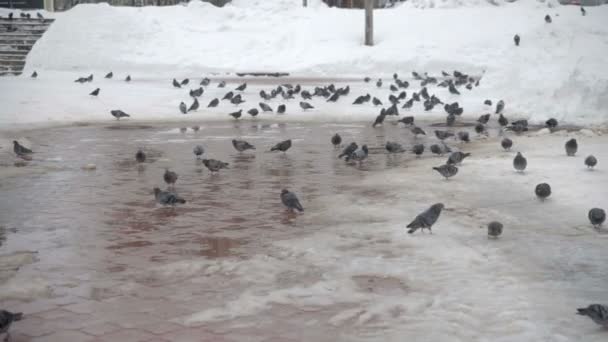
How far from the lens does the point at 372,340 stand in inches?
181

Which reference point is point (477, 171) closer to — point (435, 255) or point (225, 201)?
point (225, 201)

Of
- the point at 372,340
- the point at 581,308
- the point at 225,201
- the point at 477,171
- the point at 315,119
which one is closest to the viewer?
the point at 372,340

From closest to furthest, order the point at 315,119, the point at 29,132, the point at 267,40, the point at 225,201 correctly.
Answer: the point at 225,201 → the point at 29,132 → the point at 315,119 → the point at 267,40

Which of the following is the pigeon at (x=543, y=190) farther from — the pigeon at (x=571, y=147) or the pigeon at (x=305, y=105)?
the pigeon at (x=305, y=105)

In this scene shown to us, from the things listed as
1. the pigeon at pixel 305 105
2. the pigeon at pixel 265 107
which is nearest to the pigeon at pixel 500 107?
the pigeon at pixel 305 105

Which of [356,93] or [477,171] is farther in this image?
[356,93]

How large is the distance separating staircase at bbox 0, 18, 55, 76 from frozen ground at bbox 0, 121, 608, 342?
20.0m

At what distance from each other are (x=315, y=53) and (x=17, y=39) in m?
13.1

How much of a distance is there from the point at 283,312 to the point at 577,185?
5362mm

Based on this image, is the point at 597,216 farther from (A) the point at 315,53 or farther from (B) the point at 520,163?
(A) the point at 315,53

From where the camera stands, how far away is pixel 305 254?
21.5 feet

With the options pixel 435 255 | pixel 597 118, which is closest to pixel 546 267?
pixel 435 255

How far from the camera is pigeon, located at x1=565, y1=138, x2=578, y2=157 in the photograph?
36.7 feet

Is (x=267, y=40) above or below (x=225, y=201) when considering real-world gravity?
above
